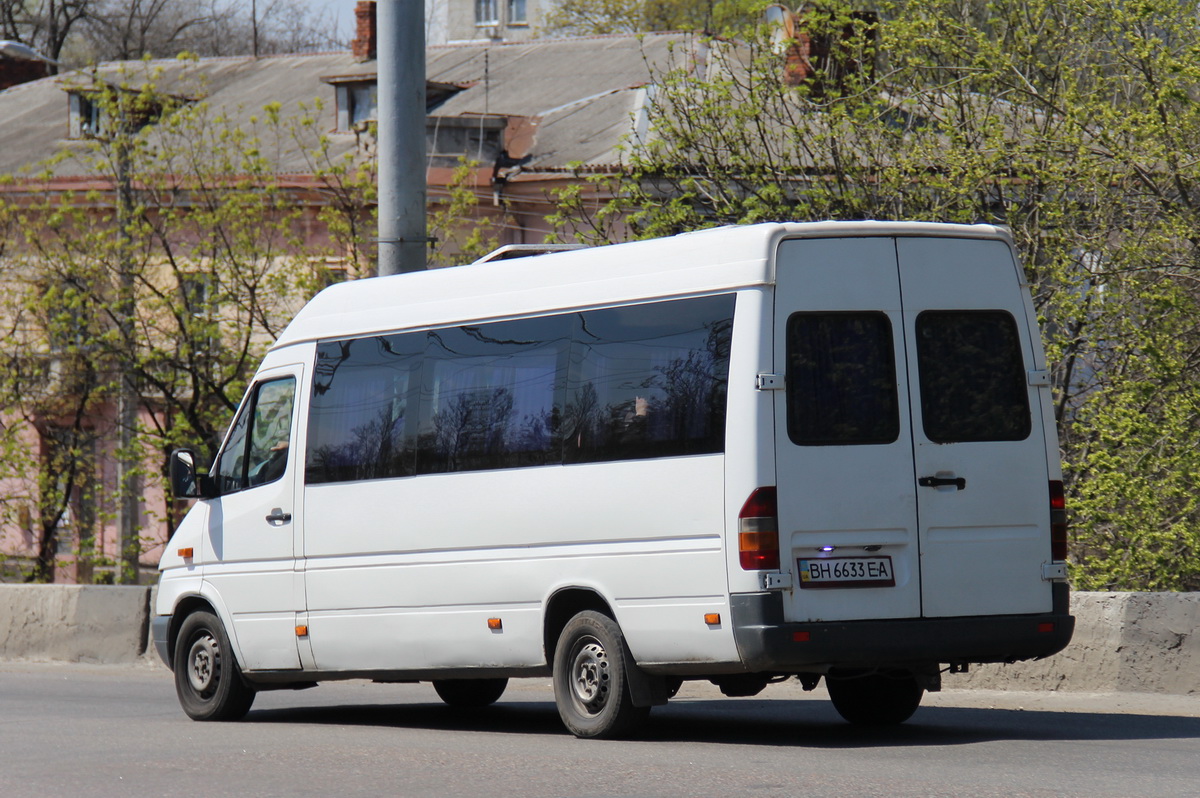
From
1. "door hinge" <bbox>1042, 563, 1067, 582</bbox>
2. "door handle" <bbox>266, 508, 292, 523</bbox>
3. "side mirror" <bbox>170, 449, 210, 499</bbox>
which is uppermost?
"side mirror" <bbox>170, 449, 210, 499</bbox>

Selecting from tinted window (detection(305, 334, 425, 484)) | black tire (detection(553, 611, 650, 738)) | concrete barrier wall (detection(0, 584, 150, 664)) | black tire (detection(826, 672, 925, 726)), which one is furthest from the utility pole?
black tire (detection(826, 672, 925, 726))

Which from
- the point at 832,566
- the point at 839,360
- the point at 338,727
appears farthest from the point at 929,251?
the point at 338,727

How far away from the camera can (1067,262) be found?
14.2 meters

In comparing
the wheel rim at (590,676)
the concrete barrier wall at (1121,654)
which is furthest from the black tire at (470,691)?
the concrete barrier wall at (1121,654)

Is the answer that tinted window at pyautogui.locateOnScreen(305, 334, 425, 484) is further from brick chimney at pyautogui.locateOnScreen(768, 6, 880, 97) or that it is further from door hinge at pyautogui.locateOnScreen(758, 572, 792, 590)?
brick chimney at pyautogui.locateOnScreen(768, 6, 880, 97)

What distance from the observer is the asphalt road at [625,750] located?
730cm

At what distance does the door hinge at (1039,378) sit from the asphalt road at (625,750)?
5.98 feet

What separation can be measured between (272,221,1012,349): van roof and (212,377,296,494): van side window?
38cm

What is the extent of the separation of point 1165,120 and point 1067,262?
4.39ft

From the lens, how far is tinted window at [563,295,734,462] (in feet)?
28.4

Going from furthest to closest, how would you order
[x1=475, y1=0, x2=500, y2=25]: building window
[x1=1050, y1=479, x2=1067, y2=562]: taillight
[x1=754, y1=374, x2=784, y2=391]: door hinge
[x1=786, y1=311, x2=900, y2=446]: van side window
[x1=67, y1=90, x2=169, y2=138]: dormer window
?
[x1=475, y1=0, x2=500, y2=25]: building window → [x1=67, y1=90, x2=169, y2=138]: dormer window → [x1=1050, y1=479, x2=1067, y2=562]: taillight → [x1=786, y1=311, x2=900, y2=446]: van side window → [x1=754, y1=374, x2=784, y2=391]: door hinge

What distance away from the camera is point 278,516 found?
36.0 feet

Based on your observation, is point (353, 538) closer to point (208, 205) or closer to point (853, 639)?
point (853, 639)

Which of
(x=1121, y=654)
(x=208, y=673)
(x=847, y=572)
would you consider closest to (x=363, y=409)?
(x=208, y=673)
